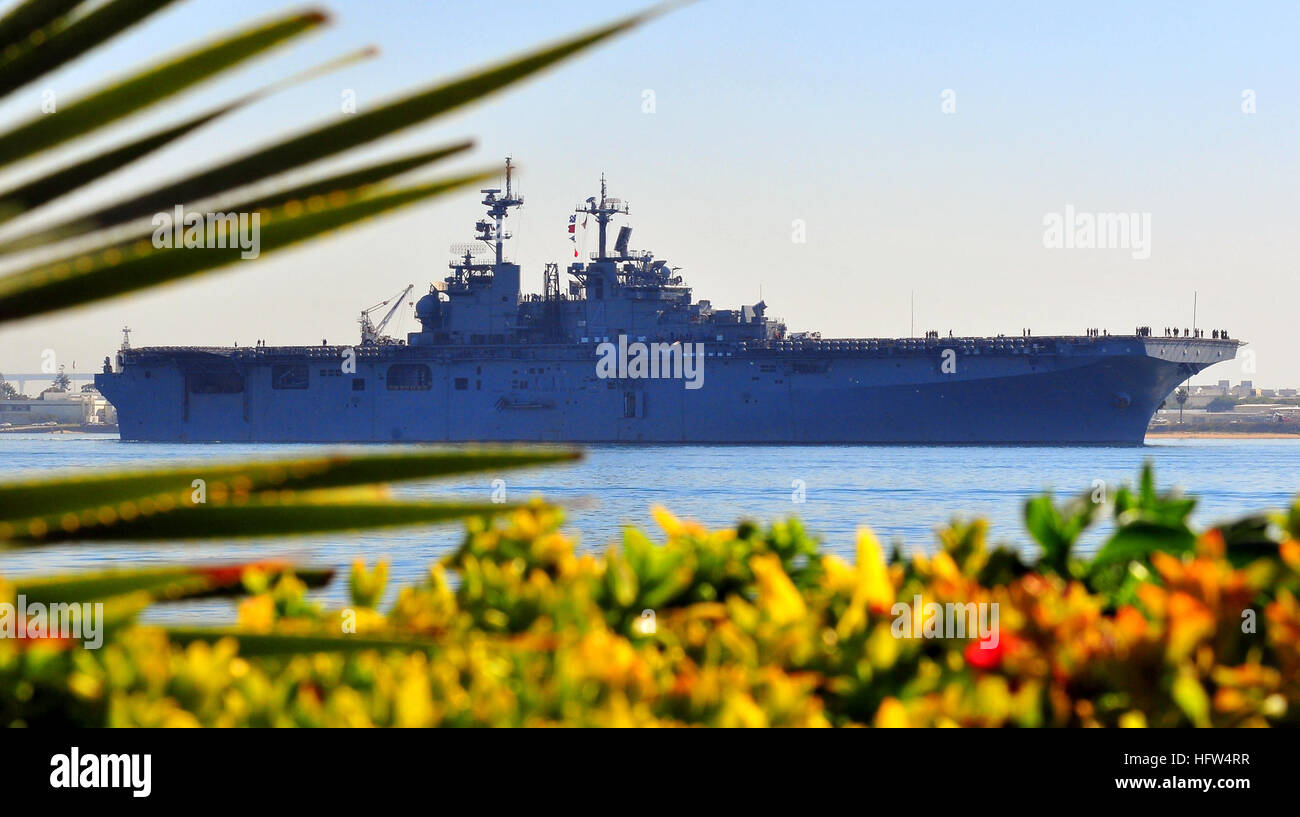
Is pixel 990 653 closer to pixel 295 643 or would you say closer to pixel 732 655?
pixel 732 655

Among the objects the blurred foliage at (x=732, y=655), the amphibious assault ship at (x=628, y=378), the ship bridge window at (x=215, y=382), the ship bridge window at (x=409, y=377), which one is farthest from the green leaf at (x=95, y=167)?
the ship bridge window at (x=215, y=382)

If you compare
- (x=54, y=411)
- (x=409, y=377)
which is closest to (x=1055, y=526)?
(x=409, y=377)

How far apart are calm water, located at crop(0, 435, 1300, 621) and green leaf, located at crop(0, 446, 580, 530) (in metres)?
0.12

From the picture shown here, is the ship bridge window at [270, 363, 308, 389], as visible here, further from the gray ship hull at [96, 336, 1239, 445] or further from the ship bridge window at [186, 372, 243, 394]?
the ship bridge window at [186, 372, 243, 394]

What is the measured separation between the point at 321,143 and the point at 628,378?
63.4 meters

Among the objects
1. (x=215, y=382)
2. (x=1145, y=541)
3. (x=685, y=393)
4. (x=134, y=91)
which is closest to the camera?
(x=134, y=91)

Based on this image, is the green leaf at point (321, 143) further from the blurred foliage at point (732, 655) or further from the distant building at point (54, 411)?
the distant building at point (54, 411)

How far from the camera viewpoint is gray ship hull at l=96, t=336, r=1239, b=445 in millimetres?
60000

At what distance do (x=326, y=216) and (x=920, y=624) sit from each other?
1.15 m

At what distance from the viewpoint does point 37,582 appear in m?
1.68

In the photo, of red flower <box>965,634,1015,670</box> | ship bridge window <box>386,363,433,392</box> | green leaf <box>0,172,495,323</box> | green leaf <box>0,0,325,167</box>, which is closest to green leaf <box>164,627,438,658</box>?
green leaf <box>0,172,495,323</box>

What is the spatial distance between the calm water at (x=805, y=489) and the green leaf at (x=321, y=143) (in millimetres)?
489

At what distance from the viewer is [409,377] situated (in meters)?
67.9

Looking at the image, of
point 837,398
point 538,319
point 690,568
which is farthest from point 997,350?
point 690,568
